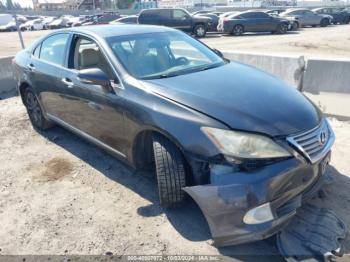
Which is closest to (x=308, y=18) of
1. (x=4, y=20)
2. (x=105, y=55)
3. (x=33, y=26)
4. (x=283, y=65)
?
(x=283, y=65)

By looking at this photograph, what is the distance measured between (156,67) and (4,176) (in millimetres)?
2388

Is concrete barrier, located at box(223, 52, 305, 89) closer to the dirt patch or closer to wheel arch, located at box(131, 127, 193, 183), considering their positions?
wheel arch, located at box(131, 127, 193, 183)

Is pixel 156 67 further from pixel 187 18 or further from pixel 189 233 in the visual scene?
pixel 187 18

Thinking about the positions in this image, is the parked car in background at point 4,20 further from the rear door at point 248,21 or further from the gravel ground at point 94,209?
the gravel ground at point 94,209

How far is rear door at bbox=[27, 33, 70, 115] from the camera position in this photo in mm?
4195

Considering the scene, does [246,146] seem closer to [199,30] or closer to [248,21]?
[199,30]

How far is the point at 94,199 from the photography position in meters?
3.50

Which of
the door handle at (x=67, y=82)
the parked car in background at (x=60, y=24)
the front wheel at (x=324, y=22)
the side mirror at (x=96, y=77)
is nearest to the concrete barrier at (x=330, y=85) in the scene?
the side mirror at (x=96, y=77)

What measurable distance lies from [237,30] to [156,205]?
20.3 meters

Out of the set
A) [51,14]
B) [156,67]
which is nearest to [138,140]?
[156,67]

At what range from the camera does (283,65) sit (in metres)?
5.58

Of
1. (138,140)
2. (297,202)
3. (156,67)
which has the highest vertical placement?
(156,67)

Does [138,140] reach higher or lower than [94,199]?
higher

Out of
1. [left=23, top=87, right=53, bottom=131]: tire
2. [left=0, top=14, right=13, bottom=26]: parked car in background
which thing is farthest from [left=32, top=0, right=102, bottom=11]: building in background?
[left=23, top=87, right=53, bottom=131]: tire
